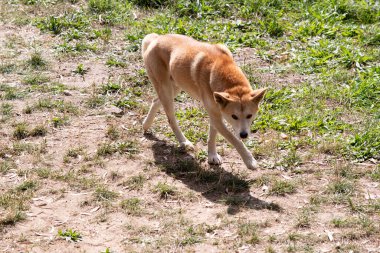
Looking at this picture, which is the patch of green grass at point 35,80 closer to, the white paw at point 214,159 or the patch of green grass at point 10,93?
the patch of green grass at point 10,93

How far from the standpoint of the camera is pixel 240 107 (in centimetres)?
816

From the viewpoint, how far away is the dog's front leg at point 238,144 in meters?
8.25

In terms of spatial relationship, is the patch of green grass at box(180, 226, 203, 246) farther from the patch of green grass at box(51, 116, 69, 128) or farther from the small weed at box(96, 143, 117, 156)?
the patch of green grass at box(51, 116, 69, 128)

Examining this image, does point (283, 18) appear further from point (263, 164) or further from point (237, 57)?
point (263, 164)

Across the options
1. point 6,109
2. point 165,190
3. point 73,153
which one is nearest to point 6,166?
point 73,153

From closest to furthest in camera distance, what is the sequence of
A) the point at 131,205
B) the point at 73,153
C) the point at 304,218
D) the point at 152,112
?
1. the point at 304,218
2. the point at 131,205
3. the point at 73,153
4. the point at 152,112

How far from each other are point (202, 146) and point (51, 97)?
2.60 metres

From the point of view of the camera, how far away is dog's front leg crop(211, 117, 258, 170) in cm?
825

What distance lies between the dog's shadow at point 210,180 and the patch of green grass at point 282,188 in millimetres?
272

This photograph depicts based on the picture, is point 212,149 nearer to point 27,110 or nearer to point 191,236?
point 191,236

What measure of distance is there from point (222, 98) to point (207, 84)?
602 mm

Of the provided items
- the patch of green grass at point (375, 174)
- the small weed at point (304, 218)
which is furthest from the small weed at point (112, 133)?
the patch of green grass at point (375, 174)

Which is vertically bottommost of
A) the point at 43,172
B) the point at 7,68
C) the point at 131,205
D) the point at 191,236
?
the point at 7,68

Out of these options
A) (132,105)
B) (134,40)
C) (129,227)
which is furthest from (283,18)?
(129,227)
